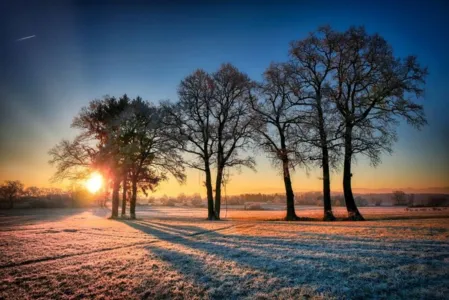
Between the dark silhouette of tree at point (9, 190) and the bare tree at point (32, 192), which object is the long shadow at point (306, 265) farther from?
the bare tree at point (32, 192)

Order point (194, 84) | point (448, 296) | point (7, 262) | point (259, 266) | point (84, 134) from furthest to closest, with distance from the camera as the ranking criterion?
point (84, 134), point (194, 84), point (7, 262), point (259, 266), point (448, 296)

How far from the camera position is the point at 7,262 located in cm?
982

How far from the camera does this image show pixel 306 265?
8.41 m

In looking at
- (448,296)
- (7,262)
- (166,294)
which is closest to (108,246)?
(7,262)

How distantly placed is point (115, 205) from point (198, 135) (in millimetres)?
14553

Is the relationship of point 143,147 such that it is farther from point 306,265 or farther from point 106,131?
point 306,265

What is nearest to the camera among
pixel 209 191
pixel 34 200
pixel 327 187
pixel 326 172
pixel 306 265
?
pixel 306 265

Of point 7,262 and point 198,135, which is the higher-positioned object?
point 198,135

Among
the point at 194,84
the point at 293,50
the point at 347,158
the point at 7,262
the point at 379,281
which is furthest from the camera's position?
the point at 194,84

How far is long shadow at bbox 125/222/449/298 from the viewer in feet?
22.2

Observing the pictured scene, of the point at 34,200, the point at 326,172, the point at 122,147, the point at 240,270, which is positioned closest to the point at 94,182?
the point at 122,147

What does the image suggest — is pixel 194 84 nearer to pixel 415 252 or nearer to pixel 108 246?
pixel 108 246

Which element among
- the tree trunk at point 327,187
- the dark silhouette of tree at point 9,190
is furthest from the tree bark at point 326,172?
the dark silhouette of tree at point 9,190

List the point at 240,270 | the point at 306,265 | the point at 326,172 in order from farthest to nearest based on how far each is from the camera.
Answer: the point at 326,172, the point at 306,265, the point at 240,270
